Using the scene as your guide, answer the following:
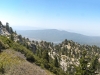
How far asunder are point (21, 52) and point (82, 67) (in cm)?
1885

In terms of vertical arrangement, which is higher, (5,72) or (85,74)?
(5,72)

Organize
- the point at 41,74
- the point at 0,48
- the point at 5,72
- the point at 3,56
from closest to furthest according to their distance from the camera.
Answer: the point at 5,72 < the point at 41,74 < the point at 3,56 < the point at 0,48

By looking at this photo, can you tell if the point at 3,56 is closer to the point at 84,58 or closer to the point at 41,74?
the point at 41,74

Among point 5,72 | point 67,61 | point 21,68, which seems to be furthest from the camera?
point 67,61

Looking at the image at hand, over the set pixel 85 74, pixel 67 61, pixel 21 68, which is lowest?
pixel 67 61

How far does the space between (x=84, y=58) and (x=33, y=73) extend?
44.3 ft

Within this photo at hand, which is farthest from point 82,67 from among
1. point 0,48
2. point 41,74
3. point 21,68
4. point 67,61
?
point 67,61

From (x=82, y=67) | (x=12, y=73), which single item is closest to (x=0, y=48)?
(x=12, y=73)

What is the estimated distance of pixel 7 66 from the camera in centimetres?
3069

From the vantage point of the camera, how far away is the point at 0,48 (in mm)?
43688

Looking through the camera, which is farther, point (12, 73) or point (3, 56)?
point (3, 56)

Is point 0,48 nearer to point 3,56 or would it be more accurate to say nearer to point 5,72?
point 3,56

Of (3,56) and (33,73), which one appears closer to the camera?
(33,73)

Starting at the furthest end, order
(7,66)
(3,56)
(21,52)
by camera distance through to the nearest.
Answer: (21,52), (3,56), (7,66)
